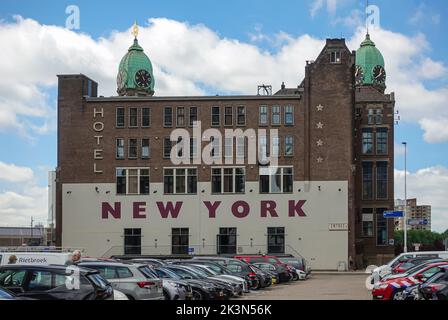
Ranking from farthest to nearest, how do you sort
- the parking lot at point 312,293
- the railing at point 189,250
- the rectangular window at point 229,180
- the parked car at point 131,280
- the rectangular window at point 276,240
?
the rectangular window at point 229,180 < the rectangular window at point 276,240 < the railing at point 189,250 < the parking lot at point 312,293 < the parked car at point 131,280

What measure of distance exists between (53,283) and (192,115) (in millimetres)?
58023

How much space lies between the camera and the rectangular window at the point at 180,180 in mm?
72688

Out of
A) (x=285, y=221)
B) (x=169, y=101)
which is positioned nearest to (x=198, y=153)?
(x=169, y=101)

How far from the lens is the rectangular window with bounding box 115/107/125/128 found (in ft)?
241

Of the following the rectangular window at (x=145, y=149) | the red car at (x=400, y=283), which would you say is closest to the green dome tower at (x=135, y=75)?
the rectangular window at (x=145, y=149)

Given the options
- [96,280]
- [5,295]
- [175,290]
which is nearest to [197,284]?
[175,290]

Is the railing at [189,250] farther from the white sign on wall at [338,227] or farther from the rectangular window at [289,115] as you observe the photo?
the rectangular window at [289,115]

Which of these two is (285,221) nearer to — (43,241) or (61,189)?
(61,189)

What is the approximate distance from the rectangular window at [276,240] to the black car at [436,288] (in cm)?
4922

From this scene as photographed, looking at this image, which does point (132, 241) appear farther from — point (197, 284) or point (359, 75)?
point (359, 75)

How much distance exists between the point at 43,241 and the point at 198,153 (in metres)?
64.6

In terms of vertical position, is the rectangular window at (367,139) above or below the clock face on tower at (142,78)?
below

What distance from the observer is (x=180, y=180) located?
239ft
